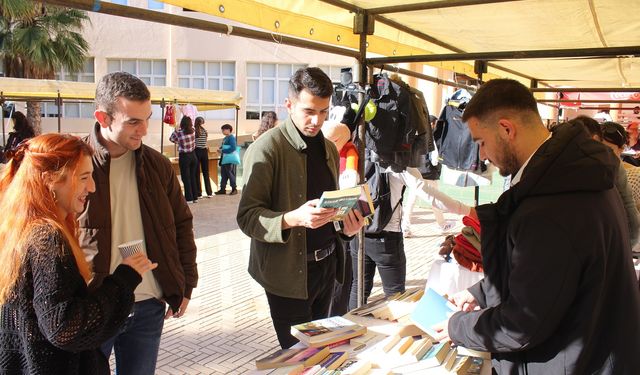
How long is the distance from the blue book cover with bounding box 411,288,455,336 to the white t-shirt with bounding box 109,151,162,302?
1177 millimetres

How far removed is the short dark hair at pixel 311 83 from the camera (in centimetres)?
244

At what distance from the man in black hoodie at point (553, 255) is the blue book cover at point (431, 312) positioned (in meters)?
0.29

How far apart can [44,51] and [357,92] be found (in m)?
18.0

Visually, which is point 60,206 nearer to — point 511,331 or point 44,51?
point 511,331

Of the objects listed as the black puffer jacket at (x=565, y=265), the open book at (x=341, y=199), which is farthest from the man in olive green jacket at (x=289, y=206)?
the black puffer jacket at (x=565, y=265)

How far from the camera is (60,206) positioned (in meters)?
1.71

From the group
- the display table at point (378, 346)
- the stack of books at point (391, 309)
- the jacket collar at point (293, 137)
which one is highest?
the jacket collar at point (293, 137)

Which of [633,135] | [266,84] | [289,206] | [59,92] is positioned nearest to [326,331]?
[289,206]

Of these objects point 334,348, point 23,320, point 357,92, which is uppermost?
point 357,92

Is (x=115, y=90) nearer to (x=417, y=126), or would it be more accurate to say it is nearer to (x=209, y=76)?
(x=417, y=126)

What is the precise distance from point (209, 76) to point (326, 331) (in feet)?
81.5

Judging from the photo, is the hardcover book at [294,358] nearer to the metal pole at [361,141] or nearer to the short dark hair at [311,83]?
the short dark hair at [311,83]

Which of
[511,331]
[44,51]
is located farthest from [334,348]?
[44,51]

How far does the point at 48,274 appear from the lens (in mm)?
1555
